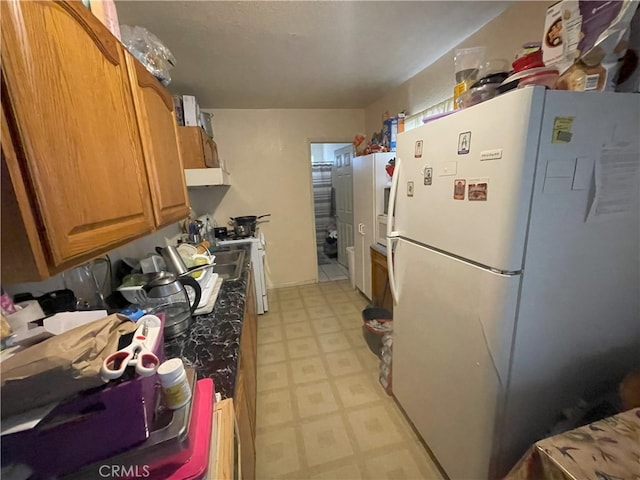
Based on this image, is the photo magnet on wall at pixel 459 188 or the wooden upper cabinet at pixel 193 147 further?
the wooden upper cabinet at pixel 193 147

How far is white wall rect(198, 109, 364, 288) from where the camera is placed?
317 centimetres

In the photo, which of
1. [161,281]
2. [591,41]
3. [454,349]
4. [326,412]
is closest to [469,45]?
[591,41]

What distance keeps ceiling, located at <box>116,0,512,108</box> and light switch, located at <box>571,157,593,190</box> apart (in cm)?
118

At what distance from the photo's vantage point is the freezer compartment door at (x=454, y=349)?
910 millimetres

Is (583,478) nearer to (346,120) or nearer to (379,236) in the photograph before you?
(379,236)

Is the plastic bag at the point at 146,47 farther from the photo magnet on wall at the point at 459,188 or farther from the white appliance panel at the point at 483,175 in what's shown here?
the photo magnet on wall at the point at 459,188

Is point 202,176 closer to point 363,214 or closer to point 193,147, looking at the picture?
point 193,147

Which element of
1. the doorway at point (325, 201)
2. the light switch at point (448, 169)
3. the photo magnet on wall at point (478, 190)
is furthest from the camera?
the doorway at point (325, 201)

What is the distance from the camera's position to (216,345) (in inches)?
40.4

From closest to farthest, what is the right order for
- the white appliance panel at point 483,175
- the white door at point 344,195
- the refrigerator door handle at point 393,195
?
1. the white appliance panel at point 483,175
2. the refrigerator door handle at point 393,195
3. the white door at point 344,195

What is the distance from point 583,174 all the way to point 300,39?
5.54ft

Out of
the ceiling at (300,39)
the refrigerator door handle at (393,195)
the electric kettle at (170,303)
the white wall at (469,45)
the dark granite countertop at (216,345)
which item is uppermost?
the ceiling at (300,39)

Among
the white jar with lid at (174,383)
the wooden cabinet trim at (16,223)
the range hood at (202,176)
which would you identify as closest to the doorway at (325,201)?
the range hood at (202,176)

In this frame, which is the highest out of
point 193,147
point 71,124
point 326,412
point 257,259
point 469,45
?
point 469,45
